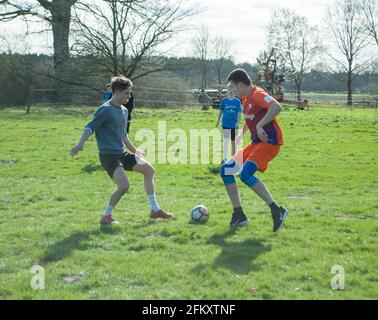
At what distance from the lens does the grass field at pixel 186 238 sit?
15.1 ft

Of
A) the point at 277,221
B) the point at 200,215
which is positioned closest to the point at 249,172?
the point at 277,221

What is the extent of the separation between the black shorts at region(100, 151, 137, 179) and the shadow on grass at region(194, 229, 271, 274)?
5.16ft

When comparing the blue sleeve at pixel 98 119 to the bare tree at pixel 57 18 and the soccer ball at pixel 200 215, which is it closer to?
the soccer ball at pixel 200 215

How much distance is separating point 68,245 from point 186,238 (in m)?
1.38

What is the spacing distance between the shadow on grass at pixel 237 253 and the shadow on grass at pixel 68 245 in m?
1.38

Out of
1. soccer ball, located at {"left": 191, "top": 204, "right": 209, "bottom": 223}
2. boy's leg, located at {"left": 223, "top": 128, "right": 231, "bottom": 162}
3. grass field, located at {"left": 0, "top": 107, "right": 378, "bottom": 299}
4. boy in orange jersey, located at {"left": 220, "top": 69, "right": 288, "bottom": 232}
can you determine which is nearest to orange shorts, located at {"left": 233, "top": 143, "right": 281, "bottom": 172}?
boy in orange jersey, located at {"left": 220, "top": 69, "right": 288, "bottom": 232}

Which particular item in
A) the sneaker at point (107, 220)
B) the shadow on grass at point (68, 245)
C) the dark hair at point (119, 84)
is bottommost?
the shadow on grass at point (68, 245)

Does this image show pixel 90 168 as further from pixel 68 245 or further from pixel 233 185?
pixel 68 245

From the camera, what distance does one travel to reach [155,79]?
1489 inches

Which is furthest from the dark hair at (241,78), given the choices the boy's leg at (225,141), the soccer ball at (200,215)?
the boy's leg at (225,141)

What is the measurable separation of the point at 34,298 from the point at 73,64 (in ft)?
97.6

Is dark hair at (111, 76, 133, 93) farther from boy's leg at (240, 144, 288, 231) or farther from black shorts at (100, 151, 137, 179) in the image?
boy's leg at (240, 144, 288, 231)
